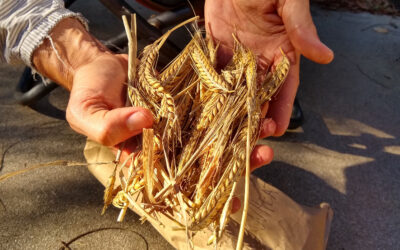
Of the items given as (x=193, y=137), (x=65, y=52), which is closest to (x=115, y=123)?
(x=193, y=137)

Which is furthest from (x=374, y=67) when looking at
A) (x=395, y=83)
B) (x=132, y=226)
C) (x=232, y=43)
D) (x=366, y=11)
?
(x=132, y=226)

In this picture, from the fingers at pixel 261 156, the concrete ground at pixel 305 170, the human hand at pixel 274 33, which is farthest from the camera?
the concrete ground at pixel 305 170

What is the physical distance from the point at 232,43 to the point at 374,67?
1.69 metres

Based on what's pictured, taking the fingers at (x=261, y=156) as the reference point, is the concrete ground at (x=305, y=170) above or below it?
below

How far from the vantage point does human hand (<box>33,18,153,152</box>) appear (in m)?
0.92

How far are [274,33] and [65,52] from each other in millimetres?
850

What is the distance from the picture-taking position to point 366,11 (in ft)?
11.3

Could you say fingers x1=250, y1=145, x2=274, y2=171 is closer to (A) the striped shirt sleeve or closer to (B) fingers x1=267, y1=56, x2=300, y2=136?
(B) fingers x1=267, y1=56, x2=300, y2=136

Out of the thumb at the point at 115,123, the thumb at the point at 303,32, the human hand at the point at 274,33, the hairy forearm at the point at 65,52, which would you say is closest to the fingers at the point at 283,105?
the human hand at the point at 274,33

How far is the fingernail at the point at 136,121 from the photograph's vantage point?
0.90 metres

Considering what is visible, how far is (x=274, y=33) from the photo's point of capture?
4.78 ft

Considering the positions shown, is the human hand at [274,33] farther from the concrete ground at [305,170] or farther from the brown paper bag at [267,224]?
the concrete ground at [305,170]

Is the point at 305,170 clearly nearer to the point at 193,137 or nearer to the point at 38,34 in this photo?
the point at 193,137

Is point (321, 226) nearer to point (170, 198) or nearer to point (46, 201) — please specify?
point (170, 198)
